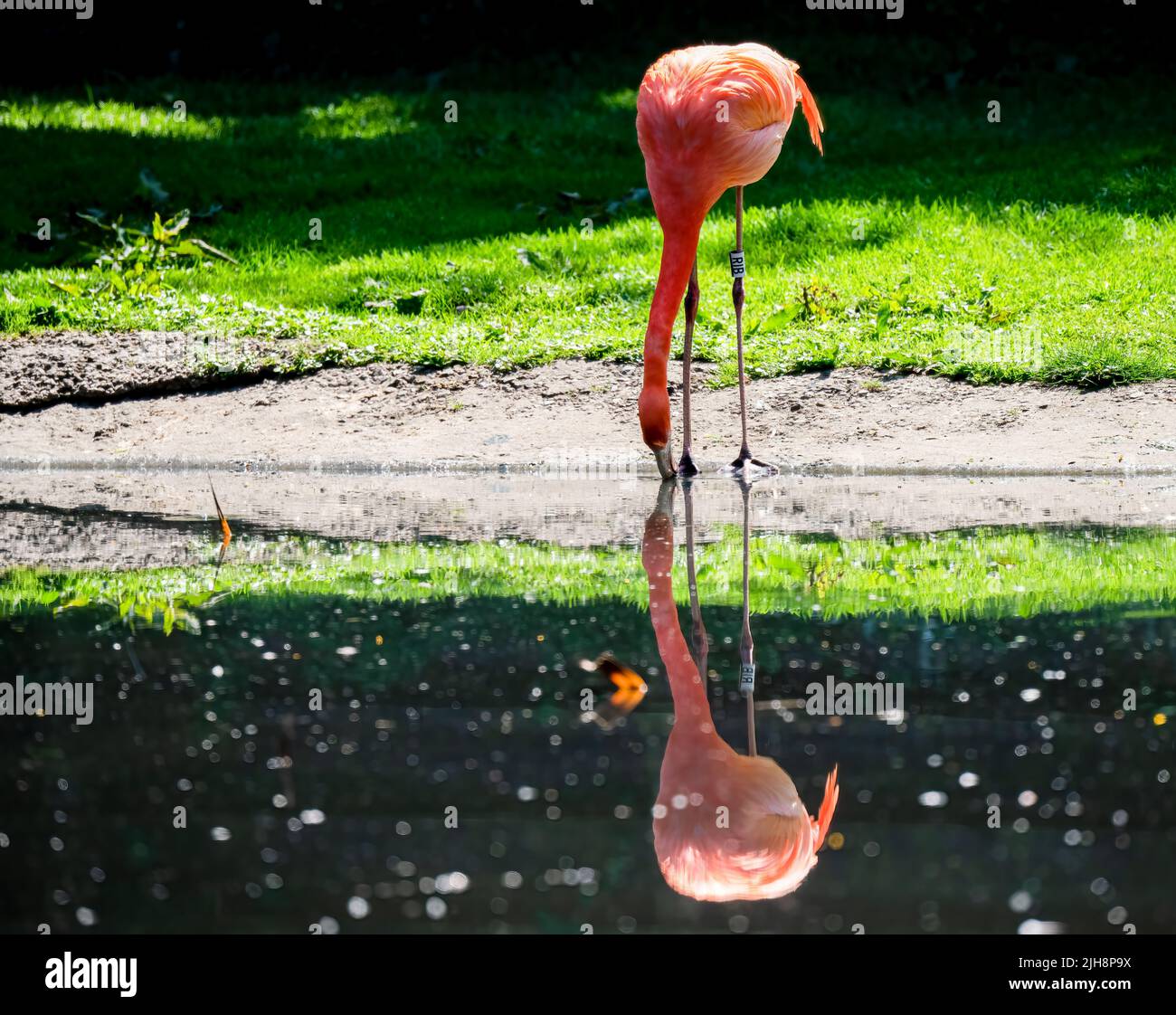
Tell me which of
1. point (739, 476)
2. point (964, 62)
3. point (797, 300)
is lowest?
point (739, 476)

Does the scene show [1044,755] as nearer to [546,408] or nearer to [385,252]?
[546,408]

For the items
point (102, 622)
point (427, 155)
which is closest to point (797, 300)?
point (427, 155)

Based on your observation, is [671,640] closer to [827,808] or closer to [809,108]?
[827,808]

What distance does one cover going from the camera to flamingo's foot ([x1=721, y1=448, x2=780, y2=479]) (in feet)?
22.7

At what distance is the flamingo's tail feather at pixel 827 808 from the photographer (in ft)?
8.09

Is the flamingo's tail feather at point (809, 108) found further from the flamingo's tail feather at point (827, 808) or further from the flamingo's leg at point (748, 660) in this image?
the flamingo's tail feather at point (827, 808)

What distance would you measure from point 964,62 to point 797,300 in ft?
23.9

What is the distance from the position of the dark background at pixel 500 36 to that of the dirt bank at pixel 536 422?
312 inches

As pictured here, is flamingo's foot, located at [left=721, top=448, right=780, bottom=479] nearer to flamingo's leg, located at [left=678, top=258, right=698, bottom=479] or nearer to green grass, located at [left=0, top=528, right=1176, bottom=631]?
flamingo's leg, located at [left=678, top=258, right=698, bottom=479]

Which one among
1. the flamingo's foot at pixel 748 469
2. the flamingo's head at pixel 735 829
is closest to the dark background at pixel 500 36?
the flamingo's foot at pixel 748 469

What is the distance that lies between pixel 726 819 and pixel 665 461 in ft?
12.1

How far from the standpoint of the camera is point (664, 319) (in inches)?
244

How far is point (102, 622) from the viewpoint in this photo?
13.3 feet

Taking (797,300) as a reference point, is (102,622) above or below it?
below
